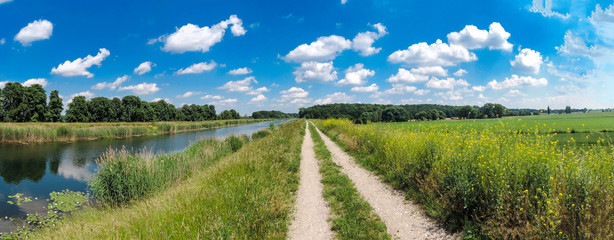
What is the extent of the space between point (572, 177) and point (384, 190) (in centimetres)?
→ 407

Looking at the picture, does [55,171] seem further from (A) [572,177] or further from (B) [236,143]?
(A) [572,177]

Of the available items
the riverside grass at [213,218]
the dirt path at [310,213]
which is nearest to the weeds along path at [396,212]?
the dirt path at [310,213]

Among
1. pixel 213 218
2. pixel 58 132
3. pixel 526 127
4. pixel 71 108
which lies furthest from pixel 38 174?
pixel 71 108

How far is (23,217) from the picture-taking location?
973cm

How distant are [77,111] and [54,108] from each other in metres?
5.01

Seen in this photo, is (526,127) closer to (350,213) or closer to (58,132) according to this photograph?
(350,213)

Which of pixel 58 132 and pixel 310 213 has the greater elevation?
pixel 58 132

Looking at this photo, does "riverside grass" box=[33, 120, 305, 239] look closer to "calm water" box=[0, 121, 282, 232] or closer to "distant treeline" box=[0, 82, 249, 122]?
"calm water" box=[0, 121, 282, 232]

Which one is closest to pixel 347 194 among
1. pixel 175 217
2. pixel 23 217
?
pixel 175 217

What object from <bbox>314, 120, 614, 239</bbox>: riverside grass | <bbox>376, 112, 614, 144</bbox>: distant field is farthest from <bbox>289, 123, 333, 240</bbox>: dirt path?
<bbox>376, 112, 614, 144</bbox>: distant field

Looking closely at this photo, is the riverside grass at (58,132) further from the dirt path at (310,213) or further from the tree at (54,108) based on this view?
the dirt path at (310,213)

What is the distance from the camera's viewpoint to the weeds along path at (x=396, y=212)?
4662 mm

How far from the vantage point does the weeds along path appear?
4.66 m

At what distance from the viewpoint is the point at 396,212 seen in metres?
5.61
